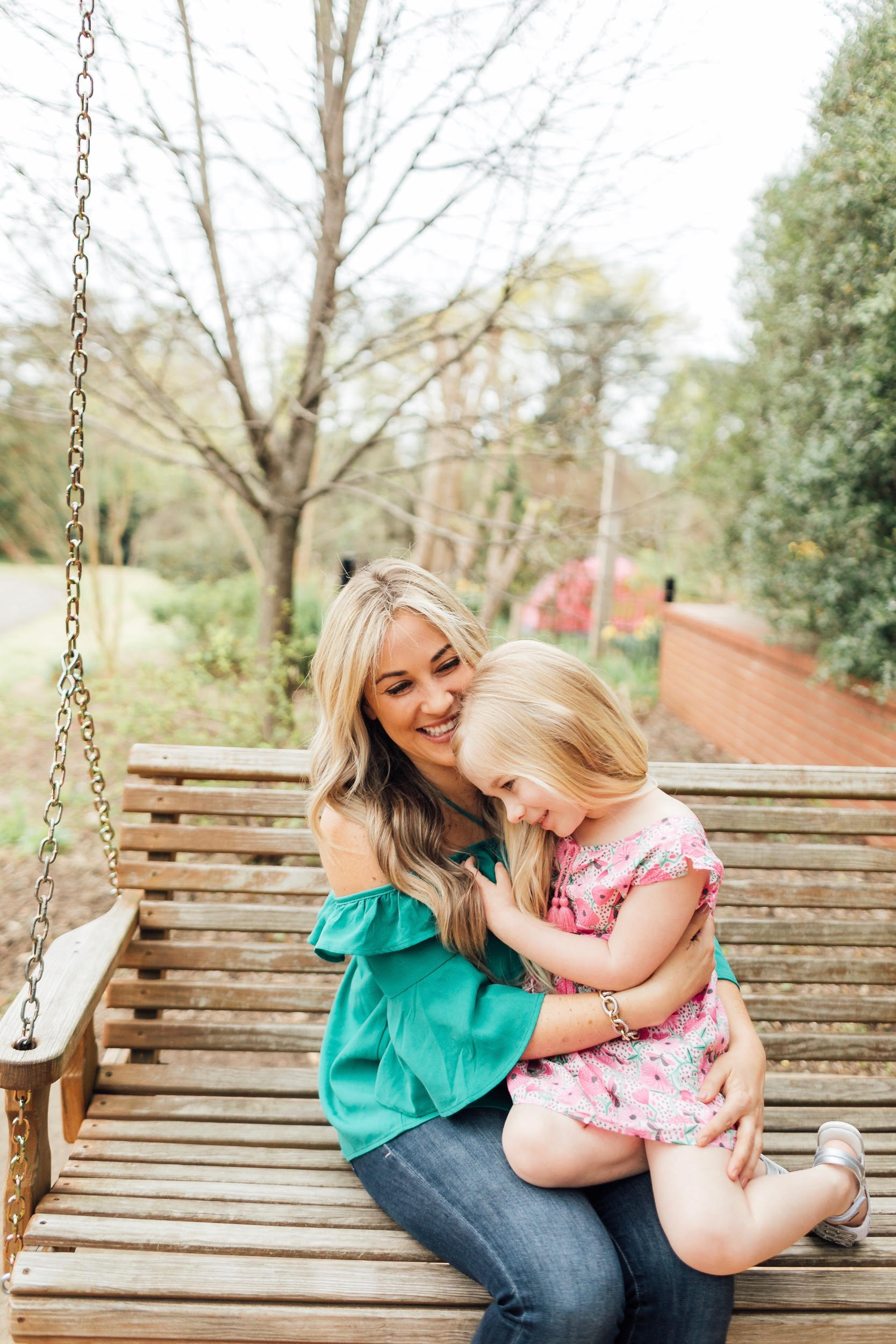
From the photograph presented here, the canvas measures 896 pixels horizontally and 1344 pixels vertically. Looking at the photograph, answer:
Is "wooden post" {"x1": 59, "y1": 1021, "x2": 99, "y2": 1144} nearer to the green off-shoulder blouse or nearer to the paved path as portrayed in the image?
the green off-shoulder blouse

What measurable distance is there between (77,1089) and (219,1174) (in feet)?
1.44

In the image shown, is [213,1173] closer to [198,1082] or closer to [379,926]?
[198,1082]

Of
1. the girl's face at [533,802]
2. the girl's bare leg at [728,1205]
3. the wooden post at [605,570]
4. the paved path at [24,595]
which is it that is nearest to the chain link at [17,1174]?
the girl's face at [533,802]

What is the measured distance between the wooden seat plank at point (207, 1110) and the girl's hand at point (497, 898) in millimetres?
795

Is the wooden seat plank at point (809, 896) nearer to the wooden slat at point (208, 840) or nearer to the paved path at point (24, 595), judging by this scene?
the wooden slat at point (208, 840)

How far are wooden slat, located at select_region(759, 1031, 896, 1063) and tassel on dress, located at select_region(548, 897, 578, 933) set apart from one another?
911mm

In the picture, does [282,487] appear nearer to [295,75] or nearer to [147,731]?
[147,731]

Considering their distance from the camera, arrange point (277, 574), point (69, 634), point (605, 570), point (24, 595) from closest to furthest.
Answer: point (69, 634) → point (277, 574) → point (605, 570) → point (24, 595)

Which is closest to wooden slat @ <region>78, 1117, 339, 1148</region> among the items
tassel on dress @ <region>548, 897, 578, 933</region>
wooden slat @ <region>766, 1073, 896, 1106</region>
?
tassel on dress @ <region>548, 897, 578, 933</region>

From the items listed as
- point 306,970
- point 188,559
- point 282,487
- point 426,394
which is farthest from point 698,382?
point 188,559

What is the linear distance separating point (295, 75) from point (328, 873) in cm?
332

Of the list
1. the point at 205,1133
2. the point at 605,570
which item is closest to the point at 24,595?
the point at 605,570

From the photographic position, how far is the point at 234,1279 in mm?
1635

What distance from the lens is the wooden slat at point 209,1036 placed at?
92.3 inches
